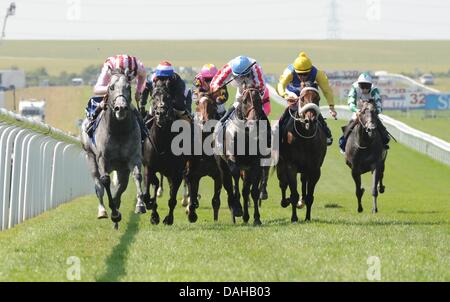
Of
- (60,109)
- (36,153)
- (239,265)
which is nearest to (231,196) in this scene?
(36,153)

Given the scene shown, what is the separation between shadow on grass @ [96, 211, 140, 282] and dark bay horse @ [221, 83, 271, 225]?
1.53 metres

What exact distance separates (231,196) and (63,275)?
679 centimetres

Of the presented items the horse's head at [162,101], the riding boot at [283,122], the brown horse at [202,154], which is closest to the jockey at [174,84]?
the horse's head at [162,101]

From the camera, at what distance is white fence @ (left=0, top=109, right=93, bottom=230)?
591 inches

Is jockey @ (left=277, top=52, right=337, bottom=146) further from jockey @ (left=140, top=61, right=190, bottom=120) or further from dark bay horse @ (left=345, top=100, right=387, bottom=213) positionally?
dark bay horse @ (left=345, top=100, right=387, bottom=213)

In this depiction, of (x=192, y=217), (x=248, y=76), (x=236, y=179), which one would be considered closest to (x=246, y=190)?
(x=236, y=179)

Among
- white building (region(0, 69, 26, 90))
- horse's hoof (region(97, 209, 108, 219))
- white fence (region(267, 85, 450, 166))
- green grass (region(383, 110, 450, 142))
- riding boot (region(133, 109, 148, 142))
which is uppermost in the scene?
riding boot (region(133, 109, 148, 142))

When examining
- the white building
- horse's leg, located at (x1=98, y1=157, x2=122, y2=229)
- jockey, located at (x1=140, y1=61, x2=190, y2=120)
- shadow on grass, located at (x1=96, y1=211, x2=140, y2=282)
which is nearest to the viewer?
shadow on grass, located at (x1=96, y1=211, x2=140, y2=282)

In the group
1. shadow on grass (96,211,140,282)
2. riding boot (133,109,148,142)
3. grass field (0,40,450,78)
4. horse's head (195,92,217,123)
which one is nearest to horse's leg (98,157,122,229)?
shadow on grass (96,211,140,282)

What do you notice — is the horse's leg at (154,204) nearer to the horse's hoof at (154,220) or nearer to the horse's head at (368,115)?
the horse's hoof at (154,220)

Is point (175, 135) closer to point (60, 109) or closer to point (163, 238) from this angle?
point (163, 238)

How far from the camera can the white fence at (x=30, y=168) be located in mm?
15023

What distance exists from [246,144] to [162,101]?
1214 mm

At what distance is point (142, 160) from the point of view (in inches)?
639
